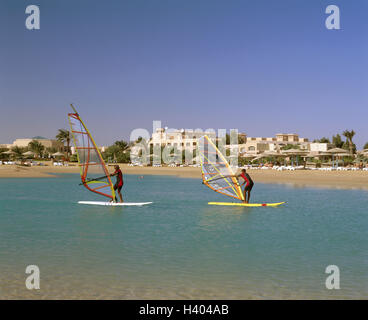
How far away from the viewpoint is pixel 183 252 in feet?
32.5

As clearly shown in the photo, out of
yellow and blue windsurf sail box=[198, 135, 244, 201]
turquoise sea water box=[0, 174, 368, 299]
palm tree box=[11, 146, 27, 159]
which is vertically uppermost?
palm tree box=[11, 146, 27, 159]

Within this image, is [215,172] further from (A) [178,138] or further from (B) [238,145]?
(A) [178,138]

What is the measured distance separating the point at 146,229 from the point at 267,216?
5.39 metres

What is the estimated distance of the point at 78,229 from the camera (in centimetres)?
1308

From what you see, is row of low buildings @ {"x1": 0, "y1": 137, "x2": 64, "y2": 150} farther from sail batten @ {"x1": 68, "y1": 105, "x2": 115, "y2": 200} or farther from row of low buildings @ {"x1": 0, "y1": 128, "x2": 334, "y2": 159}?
sail batten @ {"x1": 68, "y1": 105, "x2": 115, "y2": 200}

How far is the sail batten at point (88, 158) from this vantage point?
54.0 feet

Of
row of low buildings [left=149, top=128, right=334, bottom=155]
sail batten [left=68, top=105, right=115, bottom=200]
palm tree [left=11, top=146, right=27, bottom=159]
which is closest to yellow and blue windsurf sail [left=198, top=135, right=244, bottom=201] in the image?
sail batten [left=68, top=105, right=115, bottom=200]

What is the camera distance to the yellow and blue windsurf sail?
61.3ft

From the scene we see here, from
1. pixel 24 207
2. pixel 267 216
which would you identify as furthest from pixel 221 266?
pixel 24 207

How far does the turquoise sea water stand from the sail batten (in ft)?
3.85

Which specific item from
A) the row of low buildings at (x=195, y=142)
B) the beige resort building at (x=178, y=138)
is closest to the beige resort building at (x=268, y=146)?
the row of low buildings at (x=195, y=142)

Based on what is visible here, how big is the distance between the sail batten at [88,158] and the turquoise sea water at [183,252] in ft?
3.85

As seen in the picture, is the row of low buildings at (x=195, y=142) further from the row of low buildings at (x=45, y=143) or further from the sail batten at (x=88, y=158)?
A: the sail batten at (x=88, y=158)
